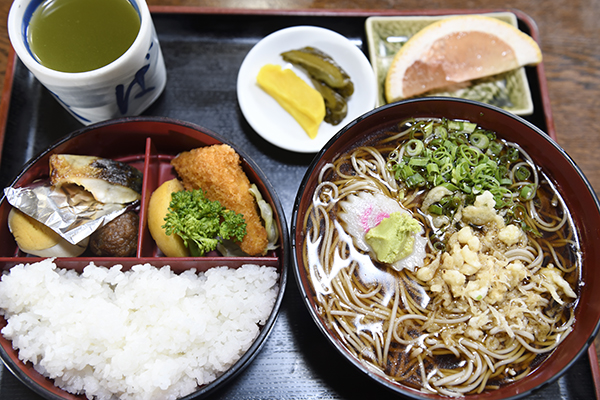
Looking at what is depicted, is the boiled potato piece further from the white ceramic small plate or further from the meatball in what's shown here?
the white ceramic small plate

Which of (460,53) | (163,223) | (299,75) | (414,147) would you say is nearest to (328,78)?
(299,75)

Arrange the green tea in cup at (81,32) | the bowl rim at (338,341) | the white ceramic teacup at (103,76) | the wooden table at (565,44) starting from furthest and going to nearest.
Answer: the wooden table at (565,44), the green tea in cup at (81,32), the white ceramic teacup at (103,76), the bowl rim at (338,341)

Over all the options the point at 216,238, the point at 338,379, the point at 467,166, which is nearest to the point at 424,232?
the point at 467,166

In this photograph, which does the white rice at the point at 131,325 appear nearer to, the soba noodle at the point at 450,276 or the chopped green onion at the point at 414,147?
the soba noodle at the point at 450,276

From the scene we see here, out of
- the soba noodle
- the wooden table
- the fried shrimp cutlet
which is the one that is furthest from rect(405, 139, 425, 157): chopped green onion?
the wooden table

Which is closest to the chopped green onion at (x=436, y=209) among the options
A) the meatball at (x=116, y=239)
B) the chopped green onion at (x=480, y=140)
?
the chopped green onion at (x=480, y=140)
